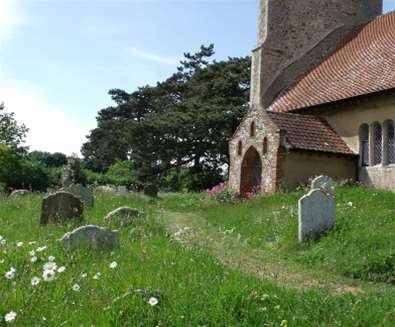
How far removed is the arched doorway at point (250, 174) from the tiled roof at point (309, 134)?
2127 mm

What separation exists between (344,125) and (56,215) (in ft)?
37.0

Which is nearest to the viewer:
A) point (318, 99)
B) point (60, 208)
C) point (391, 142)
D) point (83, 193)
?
point (60, 208)

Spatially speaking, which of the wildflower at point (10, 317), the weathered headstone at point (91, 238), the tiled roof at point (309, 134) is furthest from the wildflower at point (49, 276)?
the tiled roof at point (309, 134)

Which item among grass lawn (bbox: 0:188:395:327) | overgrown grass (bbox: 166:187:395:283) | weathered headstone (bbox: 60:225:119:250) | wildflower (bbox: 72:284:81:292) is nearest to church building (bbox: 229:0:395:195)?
overgrown grass (bbox: 166:187:395:283)

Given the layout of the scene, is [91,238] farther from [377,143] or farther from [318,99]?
[318,99]

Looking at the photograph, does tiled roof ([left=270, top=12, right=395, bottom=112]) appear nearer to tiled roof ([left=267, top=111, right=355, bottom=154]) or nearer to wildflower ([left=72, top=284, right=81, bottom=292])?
tiled roof ([left=267, top=111, right=355, bottom=154])

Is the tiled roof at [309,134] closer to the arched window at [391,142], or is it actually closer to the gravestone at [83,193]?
the arched window at [391,142]

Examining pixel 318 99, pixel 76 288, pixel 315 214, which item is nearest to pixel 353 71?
pixel 318 99

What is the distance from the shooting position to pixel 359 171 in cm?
1728

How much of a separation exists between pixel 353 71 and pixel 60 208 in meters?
12.5

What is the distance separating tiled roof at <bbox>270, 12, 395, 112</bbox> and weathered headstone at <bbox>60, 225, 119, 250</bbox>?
443 inches

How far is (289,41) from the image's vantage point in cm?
2280

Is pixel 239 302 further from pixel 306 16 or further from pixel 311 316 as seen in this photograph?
pixel 306 16

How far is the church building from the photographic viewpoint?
54.4 ft
